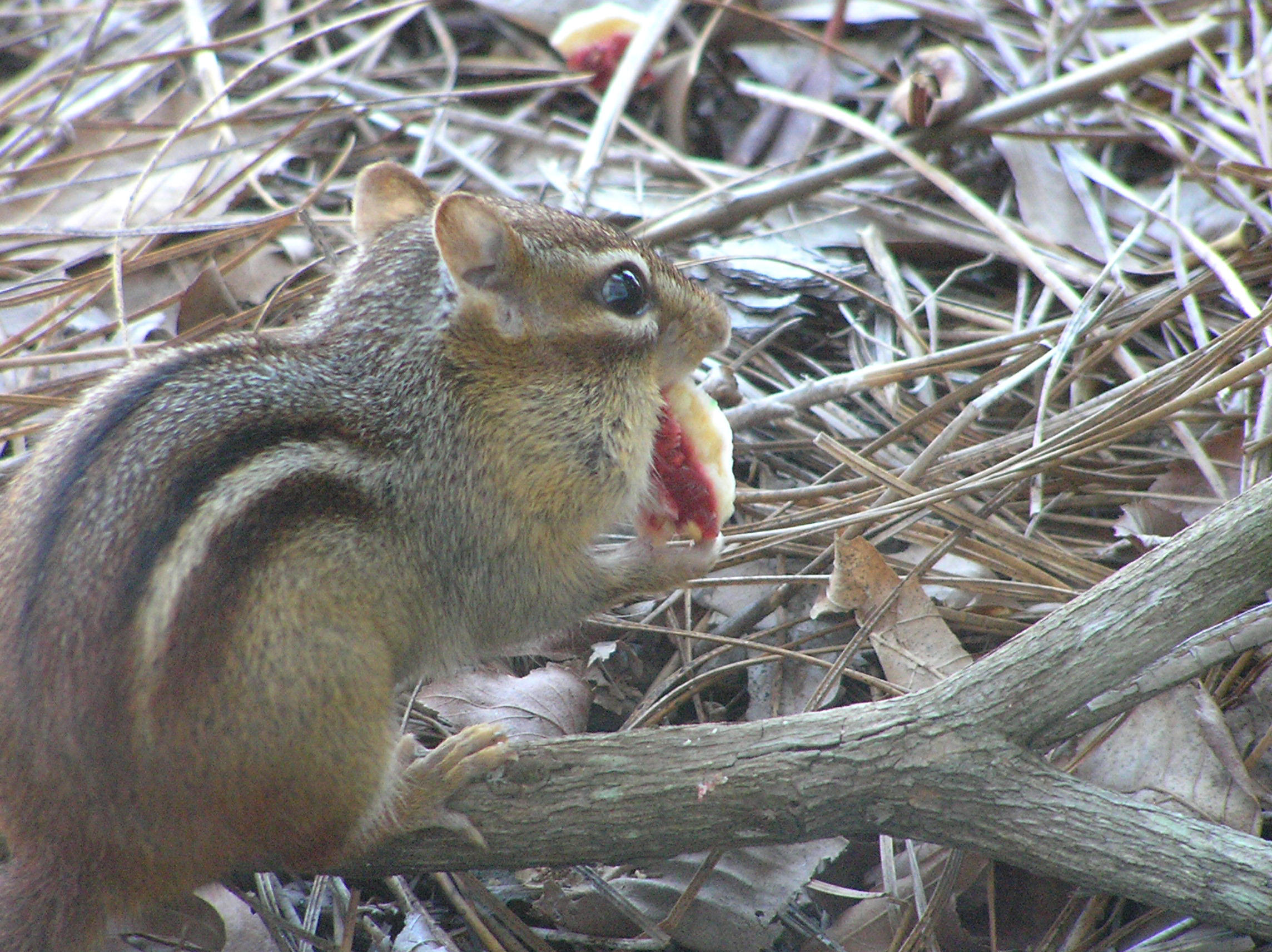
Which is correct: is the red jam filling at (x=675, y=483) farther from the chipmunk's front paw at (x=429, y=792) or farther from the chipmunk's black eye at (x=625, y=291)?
the chipmunk's front paw at (x=429, y=792)

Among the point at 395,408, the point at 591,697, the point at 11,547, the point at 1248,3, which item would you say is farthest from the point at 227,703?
the point at 1248,3

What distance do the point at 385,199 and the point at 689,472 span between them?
117 centimetres

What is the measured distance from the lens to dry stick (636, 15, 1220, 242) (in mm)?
4375

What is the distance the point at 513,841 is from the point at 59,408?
7.23ft

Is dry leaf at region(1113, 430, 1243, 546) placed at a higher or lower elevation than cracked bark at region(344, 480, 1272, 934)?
lower

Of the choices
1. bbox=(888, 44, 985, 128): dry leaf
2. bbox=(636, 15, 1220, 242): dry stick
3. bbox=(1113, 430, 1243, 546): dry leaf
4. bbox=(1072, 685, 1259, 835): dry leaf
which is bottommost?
bbox=(1072, 685, 1259, 835): dry leaf

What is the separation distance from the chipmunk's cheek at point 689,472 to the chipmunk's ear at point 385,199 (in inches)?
36.3

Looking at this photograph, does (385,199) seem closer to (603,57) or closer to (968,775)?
(603,57)

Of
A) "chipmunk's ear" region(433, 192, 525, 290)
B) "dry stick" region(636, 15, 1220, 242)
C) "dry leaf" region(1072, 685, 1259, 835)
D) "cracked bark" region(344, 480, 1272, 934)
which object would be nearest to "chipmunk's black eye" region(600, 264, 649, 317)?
"chipmunk's ear" region(433, 192, 525, 290)

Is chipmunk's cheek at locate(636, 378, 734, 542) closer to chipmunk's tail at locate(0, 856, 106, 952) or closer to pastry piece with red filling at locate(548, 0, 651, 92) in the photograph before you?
chipmunk's tail at locate(0, 856, 106, 952)

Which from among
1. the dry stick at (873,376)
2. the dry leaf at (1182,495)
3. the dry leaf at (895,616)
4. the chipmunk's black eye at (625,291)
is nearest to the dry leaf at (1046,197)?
the dry stick at (873,376)

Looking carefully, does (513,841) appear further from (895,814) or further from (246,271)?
(246,271)

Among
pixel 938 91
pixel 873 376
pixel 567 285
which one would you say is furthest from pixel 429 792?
pixel 938 91

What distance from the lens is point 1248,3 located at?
14.7ft
